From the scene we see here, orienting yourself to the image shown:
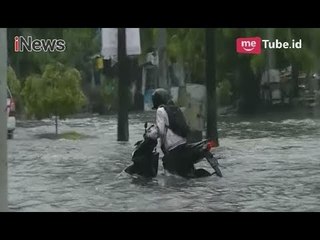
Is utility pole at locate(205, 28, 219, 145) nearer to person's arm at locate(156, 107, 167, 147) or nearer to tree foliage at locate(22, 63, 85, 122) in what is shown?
person's arm at locate(156, 107, 167, 147)

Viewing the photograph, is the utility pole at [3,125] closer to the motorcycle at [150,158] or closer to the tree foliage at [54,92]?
the tree foliage at [54,92]

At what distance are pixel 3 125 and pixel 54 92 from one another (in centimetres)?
65

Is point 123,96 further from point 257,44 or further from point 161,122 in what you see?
point 257,44

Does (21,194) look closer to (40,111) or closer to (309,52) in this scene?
(40,111)

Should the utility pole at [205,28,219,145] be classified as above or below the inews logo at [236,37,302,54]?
below

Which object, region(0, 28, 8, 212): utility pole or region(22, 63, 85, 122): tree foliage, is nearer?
region(0, 28, 8, 212): utility pole

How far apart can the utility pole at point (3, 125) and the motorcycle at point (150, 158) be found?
1304 millimetres

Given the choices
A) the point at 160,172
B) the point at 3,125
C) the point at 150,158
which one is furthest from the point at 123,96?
the point at 3,125

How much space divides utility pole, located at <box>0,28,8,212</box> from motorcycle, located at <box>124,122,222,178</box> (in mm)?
1304


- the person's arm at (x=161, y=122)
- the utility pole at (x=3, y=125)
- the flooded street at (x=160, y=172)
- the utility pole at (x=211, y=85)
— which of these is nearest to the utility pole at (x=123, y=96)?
the flooded street at (x=160, y=172)

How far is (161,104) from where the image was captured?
603cm

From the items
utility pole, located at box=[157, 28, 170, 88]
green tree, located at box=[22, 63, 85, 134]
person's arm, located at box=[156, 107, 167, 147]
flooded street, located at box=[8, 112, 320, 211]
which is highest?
utility pole, located at box=[157, 28, 170, 88]

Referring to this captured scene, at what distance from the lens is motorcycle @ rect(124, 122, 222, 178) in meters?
6.06

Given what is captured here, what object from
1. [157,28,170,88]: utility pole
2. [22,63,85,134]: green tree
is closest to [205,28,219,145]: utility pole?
[157,28,170,88]: utility pole
